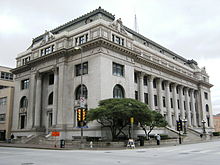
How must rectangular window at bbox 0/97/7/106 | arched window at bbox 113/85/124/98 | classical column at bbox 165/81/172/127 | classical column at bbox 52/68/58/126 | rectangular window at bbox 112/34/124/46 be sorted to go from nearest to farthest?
arched window at bbox 113/85/124/98 → classical column at bbox 52/68/58/126 → rectangular window at bbox 112/34/124/46 → classical column at bbox 165/81/172/127 → rectangular window at bbox 0/97/7/106

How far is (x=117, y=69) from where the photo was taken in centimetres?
4212

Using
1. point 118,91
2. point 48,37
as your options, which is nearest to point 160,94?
point 118,91

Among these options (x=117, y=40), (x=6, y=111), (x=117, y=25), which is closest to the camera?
(x=117, y=40)

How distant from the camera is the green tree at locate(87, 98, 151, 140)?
31297mm

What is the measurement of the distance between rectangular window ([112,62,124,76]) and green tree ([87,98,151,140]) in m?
8.51

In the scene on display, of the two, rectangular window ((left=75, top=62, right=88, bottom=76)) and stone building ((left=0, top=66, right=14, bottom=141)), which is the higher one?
rectangular window ((left=75, top=62, right=88, bottom=76))

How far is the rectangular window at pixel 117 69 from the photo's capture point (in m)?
41.4

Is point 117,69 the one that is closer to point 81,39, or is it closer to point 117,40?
point 117,40

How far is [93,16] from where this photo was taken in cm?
4438

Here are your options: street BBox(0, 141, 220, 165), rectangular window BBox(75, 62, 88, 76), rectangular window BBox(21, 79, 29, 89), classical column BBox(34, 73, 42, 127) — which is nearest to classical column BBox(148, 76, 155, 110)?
rectangular window BBox(75, 62, 88, 76)

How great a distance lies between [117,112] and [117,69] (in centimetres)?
1275

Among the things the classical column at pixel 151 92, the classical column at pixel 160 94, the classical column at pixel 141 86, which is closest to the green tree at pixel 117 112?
the classical column at pixel 141 86

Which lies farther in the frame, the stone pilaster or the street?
the stone pilaster

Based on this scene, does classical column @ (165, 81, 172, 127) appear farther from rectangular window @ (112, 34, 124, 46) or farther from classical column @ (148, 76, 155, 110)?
rectangular window @ (112, 34, 124, 46)
